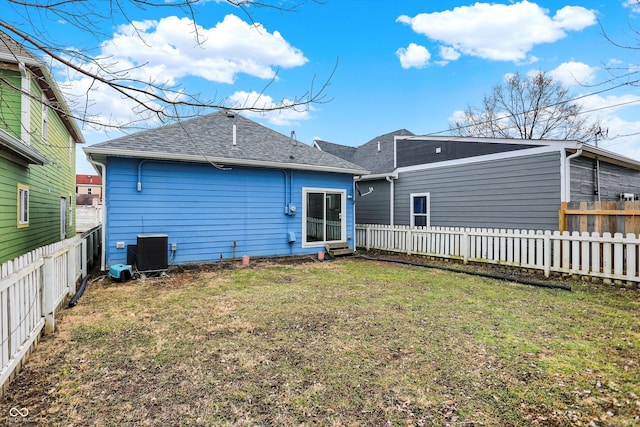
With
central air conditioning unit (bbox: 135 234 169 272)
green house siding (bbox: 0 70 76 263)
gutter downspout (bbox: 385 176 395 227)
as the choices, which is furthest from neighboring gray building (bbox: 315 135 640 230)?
green house siding (bbox: 0 70 76 263)

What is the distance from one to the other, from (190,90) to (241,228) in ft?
21.1

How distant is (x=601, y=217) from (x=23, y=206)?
12526 millimetres

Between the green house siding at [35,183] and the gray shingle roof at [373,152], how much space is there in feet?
33.3

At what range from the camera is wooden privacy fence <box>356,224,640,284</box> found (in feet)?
20.0

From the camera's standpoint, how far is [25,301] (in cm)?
308

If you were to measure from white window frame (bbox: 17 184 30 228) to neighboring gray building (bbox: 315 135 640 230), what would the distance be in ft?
33.0

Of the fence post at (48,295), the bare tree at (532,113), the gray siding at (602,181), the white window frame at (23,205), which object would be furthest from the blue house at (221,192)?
the bare tree at (532,113)

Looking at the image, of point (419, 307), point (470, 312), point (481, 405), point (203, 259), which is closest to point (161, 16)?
point (481, 405)

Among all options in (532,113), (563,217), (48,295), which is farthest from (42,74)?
(532,113)

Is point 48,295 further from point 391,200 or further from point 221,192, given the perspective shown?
point 391,200

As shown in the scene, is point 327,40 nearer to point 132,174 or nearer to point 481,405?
point 132,174

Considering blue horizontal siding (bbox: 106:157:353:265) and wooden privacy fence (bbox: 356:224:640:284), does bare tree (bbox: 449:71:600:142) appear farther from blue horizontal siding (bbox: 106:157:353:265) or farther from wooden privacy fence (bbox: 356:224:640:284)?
blue horizontal siding (bbox: 106:157:353:265)

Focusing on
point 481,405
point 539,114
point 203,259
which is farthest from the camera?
point 539,114

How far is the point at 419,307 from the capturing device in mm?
4812
